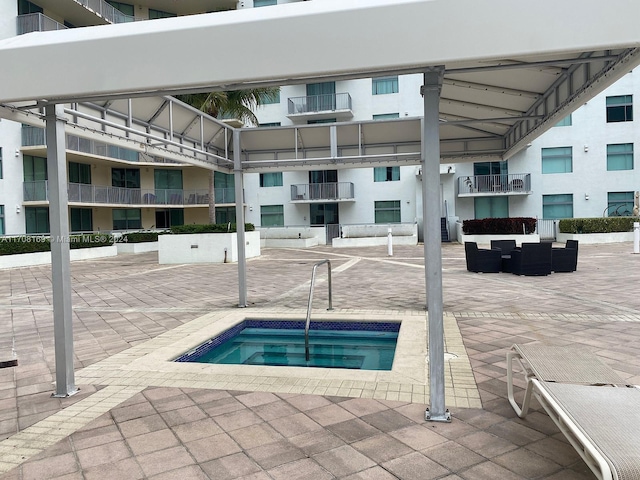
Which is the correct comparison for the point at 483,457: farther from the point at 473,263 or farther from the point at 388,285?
the point at 473,263

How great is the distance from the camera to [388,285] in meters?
10.2

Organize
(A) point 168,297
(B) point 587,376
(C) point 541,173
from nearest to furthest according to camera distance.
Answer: (B) point 587,376
(A) point 168,297
(C) point 541,173

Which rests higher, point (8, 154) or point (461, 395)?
point (8, 154)

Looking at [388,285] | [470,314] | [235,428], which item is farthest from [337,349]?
[388,285]

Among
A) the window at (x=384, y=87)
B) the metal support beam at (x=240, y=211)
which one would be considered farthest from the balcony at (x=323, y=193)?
the metal support beam at (x=240, y=211)

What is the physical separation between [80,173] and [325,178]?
46.6ft

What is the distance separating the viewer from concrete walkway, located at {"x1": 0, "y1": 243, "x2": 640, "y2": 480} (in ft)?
9.18

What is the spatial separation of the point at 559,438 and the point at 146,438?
2.80 metres

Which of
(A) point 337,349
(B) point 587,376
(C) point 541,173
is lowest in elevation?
(A) point 337,349

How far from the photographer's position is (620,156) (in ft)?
84.6

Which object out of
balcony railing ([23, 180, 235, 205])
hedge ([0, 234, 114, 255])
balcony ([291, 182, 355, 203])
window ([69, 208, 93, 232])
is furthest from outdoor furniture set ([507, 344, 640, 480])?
window ([69, 208, 93, 232])

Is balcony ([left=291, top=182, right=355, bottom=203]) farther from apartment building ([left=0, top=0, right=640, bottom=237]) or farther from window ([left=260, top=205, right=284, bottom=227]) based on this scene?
window ([left=260, top=205, right=284, bottom=227])

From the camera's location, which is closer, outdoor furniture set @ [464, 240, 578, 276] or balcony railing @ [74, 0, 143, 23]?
outdoor furniture set @ [464, 240, 578, 276]

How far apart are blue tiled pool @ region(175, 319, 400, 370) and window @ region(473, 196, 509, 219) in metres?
22.7
